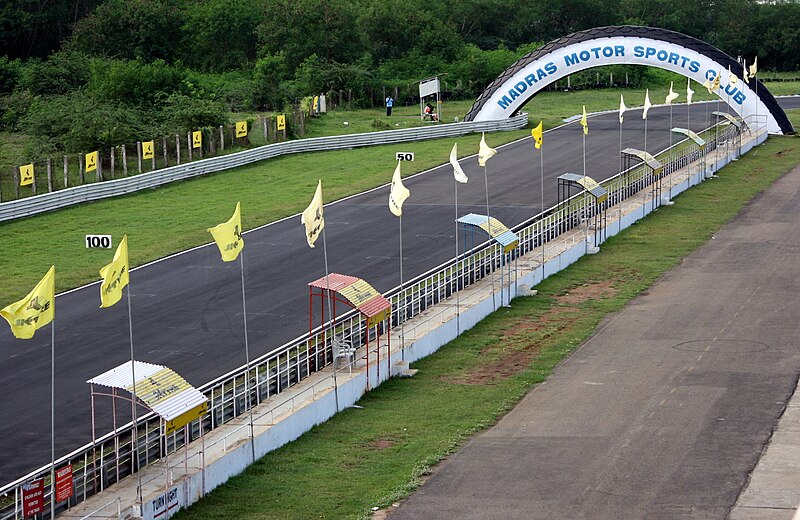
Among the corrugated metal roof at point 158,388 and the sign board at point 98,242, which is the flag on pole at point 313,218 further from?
the sign board at point 98,242

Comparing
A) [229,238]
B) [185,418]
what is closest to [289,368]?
[229,238]

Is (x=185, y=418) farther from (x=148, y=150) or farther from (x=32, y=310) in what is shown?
(x=148, y=150)

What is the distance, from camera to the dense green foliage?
79.6 metres

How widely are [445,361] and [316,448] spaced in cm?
794

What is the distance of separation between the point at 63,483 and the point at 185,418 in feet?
8.09

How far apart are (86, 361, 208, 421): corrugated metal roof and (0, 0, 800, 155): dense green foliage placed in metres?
43.8

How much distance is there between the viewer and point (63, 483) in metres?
22.2

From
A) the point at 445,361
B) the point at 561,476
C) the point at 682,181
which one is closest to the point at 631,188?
the point at 682,181

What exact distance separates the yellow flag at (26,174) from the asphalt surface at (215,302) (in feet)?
36.4

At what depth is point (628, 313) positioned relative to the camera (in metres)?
39.4

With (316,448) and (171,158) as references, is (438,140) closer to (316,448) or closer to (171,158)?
(171,158)

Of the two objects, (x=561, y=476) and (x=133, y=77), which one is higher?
(x=133, y=77)

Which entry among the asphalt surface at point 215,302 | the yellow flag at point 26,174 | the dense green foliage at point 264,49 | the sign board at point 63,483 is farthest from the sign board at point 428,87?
the sign board at point 63,483

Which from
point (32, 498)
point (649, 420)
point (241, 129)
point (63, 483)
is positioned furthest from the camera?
point (241, 129)
